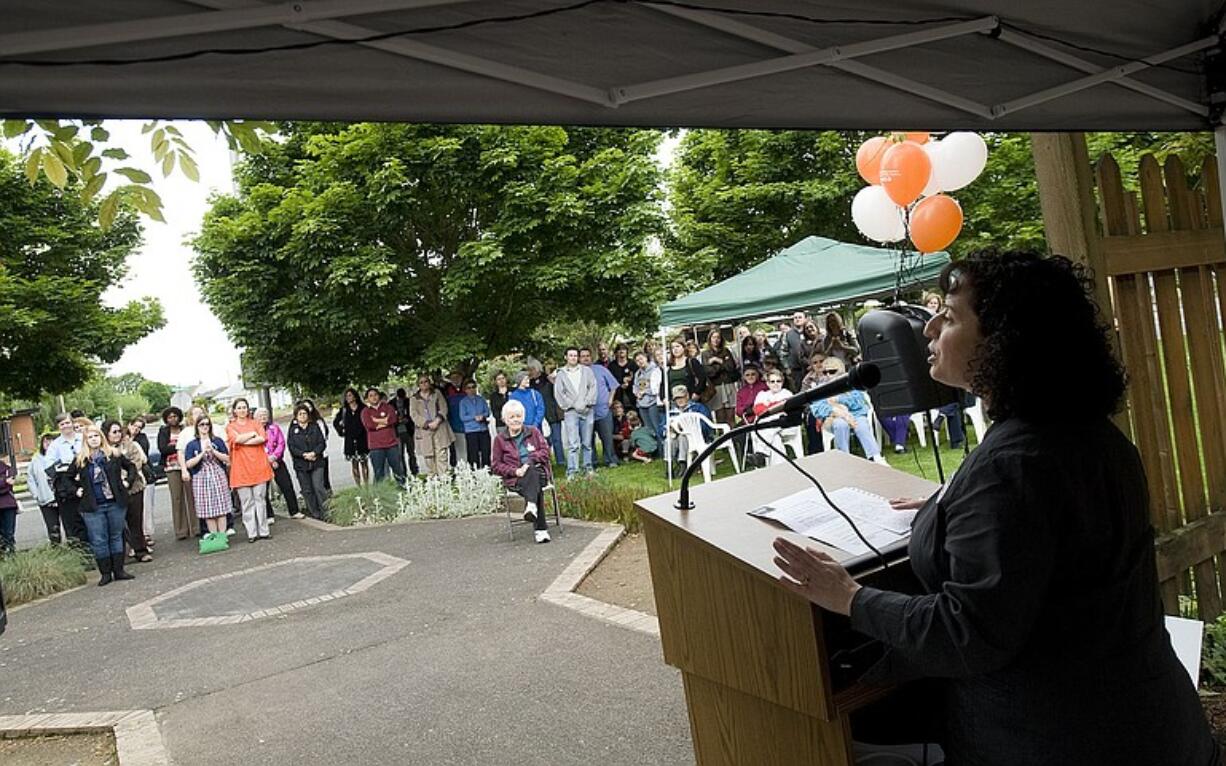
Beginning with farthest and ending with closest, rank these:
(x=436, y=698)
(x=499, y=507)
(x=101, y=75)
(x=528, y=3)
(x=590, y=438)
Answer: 1. (x=590, y=438)
2. (x=499, y=507)
3. (x=436, y=698)
4. (x=528, y=3)
5. (x=101, y=75)

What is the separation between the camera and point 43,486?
11.7 meters

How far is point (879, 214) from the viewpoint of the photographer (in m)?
9.05

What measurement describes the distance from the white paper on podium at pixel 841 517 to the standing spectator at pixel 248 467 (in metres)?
10.1

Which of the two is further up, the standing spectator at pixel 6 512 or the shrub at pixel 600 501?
the standing spectator at pixel 6 512

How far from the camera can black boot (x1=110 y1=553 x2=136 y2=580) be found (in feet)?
31.5

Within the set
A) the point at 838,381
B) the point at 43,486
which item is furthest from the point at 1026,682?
the point at 43,486

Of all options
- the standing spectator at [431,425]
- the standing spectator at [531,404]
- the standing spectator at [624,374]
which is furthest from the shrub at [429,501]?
the standing spectator at [624,374]

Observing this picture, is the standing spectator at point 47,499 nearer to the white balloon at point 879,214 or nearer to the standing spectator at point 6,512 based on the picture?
the standing spectator at point 6,512

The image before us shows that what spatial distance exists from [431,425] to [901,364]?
12.1 meters

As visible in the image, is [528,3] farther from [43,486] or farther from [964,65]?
[43,486]

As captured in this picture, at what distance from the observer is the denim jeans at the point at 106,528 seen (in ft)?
30.7

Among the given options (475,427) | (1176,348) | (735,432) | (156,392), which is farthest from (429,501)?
(156,392)

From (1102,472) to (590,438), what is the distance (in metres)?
12.2

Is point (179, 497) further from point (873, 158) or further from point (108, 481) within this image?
point (873, 158)
